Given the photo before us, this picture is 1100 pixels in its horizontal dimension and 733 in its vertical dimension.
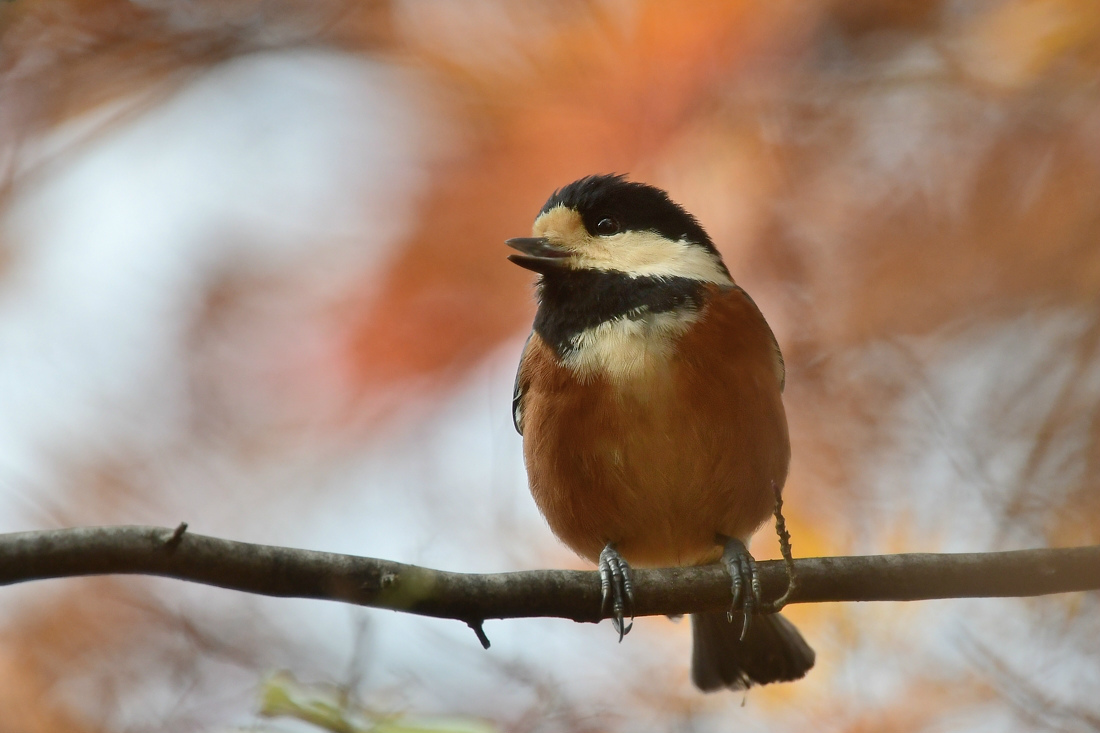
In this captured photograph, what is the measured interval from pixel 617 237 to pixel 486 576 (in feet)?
6.07

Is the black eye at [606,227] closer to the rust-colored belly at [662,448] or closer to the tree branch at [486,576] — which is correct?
the rust-colored belly at [662,448]

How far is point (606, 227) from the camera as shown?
13.7ft

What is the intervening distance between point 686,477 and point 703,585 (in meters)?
0.64

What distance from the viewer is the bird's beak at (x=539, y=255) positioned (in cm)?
394

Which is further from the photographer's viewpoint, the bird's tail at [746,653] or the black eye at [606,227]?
the bird's tail at [746,653]

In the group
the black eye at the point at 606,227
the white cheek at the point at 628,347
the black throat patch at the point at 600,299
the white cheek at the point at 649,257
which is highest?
the black eye at the point at 606,227

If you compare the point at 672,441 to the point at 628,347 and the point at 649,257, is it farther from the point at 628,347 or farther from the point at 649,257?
the point at 649,257

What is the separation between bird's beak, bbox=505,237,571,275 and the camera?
394 cm

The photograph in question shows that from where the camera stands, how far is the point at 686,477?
3.73 metres

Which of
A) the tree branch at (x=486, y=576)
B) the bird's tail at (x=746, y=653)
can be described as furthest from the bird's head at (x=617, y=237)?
the bird's tail at (x=746, y=653)

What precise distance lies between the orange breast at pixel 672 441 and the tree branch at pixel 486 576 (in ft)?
1.71

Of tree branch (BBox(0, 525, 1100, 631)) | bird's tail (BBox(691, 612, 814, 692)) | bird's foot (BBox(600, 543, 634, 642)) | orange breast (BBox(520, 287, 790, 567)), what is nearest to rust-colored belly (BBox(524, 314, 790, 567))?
orange breast (BBox(520, 287, 790, 567))

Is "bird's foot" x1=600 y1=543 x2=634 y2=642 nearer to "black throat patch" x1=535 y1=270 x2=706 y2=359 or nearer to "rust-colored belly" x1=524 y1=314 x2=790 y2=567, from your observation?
A: "rust-colored belly" x1=524 y1=314 x2=790 y2=567

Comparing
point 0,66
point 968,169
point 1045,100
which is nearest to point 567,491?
point 968,169
